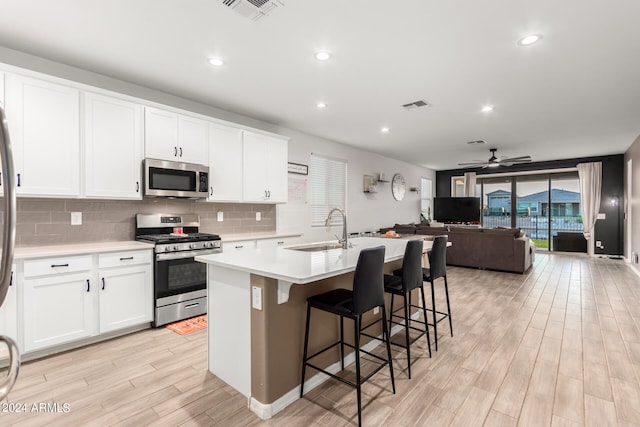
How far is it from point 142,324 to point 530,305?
15.1ft

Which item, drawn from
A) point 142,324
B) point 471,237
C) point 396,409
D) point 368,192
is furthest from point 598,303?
point 142,324

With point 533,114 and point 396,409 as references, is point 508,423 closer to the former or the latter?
point 396,409

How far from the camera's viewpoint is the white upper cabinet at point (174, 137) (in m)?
3.48

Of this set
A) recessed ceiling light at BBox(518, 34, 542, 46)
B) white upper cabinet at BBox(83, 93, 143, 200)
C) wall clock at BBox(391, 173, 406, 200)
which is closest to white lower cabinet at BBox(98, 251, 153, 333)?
white upper cabinet at BBox(83, 93, 143, 200)

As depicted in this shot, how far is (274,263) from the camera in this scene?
7.06 ft

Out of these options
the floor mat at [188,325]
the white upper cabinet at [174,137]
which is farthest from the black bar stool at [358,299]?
the white upper cabinet at [174,137]

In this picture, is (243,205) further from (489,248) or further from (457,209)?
(457,209)

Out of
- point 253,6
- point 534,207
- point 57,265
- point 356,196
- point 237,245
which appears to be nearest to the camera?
point 253,6

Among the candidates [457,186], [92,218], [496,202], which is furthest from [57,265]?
[496,202]

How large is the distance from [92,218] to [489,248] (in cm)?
645

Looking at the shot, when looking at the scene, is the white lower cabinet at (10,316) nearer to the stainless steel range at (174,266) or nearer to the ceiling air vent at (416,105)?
the stainless steel range at (174,266)

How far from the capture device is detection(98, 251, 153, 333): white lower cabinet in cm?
300

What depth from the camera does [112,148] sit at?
3213mm

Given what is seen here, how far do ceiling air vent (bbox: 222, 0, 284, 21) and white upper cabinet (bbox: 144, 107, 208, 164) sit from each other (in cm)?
175
